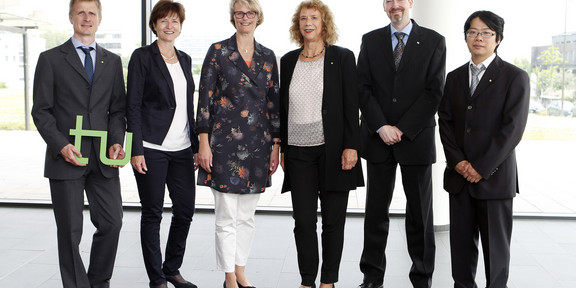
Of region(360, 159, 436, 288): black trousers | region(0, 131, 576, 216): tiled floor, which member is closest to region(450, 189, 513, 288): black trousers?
region(360, 159, 436, 288): black trousers

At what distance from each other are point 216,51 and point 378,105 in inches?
36.1

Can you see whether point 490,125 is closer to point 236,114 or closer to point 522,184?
point 236,114

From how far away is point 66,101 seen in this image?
2.75 metres

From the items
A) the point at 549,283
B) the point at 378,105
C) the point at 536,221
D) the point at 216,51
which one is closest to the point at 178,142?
the point at 216,51

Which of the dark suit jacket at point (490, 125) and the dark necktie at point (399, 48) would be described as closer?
the dark suit jacket at point (490, 125)

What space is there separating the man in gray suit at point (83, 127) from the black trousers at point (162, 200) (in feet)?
0.52

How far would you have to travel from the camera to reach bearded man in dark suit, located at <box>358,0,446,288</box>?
9.83 feet

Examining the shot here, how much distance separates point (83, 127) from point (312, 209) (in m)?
1.25

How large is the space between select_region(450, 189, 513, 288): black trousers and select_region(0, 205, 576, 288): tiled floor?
0.57 metres

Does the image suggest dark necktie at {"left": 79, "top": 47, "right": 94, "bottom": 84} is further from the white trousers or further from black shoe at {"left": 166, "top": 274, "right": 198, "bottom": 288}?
black shoe at {"left": 166, "top": 274, "right": 198, "bottom": 288}

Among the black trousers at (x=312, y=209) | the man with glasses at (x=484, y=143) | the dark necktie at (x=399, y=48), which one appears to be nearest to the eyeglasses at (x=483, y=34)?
the man with glasses at (x=484, y=143)

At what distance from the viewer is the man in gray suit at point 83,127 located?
8.93ft

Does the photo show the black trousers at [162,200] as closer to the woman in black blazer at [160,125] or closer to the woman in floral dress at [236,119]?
the woman in black blazer at [160,125]

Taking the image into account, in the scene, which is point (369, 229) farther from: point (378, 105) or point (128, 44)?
point (128, 44)
